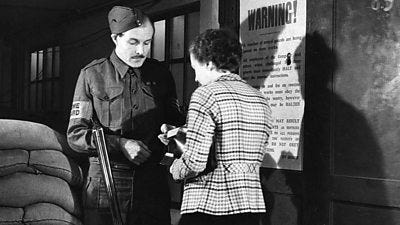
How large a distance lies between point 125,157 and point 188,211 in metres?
0.54

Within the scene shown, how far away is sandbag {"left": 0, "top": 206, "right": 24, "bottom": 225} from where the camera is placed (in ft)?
9.39

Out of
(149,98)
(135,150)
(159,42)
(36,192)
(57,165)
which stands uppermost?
(159,42)

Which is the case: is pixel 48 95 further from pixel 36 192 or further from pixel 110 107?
pixel 110 107

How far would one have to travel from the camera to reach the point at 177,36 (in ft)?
18.1

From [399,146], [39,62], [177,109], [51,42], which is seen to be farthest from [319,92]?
[39,62]

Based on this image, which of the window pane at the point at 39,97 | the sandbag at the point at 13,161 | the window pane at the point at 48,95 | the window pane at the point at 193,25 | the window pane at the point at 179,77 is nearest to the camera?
the sandbag at the point at 13,161

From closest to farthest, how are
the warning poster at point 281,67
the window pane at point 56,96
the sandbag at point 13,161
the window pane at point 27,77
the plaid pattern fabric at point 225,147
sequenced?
the plaid pattern fabric at point 225,147, the sandbag at point 13,161, the warning poster at point 281,67, the window pane at point 56,96, the window pane at point 27,77

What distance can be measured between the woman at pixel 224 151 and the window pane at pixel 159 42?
3562mm

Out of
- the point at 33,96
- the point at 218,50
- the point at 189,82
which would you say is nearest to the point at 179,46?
the point at 189,82

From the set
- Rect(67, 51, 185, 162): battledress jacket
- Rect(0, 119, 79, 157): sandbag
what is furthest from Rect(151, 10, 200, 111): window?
Rect(67, 51, 185, 162): battledress jacket

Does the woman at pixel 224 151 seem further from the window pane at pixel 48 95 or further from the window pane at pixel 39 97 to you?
the window pane at pixel 39 97

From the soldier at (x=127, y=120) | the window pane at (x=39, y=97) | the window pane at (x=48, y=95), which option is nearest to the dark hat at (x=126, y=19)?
the soldier at (x=127, y=120)

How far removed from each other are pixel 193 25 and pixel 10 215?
2.89 metres

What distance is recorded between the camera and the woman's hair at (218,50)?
2.24 m
